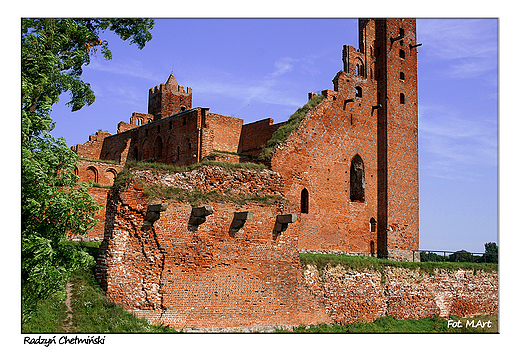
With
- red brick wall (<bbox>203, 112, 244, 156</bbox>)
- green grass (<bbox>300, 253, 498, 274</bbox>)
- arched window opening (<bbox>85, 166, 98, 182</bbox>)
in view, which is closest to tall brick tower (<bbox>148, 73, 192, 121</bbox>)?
red brick wall (<bbox>203, 112, 244, 156</bbox>)

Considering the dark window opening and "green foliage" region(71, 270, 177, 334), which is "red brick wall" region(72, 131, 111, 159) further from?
"green foliage" region(71, 270, 177, 334)

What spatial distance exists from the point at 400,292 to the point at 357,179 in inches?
294

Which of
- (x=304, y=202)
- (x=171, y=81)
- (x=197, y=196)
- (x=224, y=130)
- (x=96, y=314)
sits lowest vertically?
(x=96, y=314)

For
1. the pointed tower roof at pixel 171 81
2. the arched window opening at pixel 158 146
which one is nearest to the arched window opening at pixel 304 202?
the arched window opening at pixel 158 146

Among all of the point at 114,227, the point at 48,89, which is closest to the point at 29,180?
the point at 48,89

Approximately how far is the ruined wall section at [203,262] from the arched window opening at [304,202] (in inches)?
323

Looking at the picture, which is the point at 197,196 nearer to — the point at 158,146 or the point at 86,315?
the point at 86,315

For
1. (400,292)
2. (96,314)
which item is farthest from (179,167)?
(400,292)

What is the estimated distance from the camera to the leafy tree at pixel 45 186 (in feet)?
35.0

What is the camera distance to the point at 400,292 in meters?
21.2

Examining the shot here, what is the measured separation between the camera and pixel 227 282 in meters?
15.1

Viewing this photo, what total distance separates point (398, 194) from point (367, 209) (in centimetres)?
200
